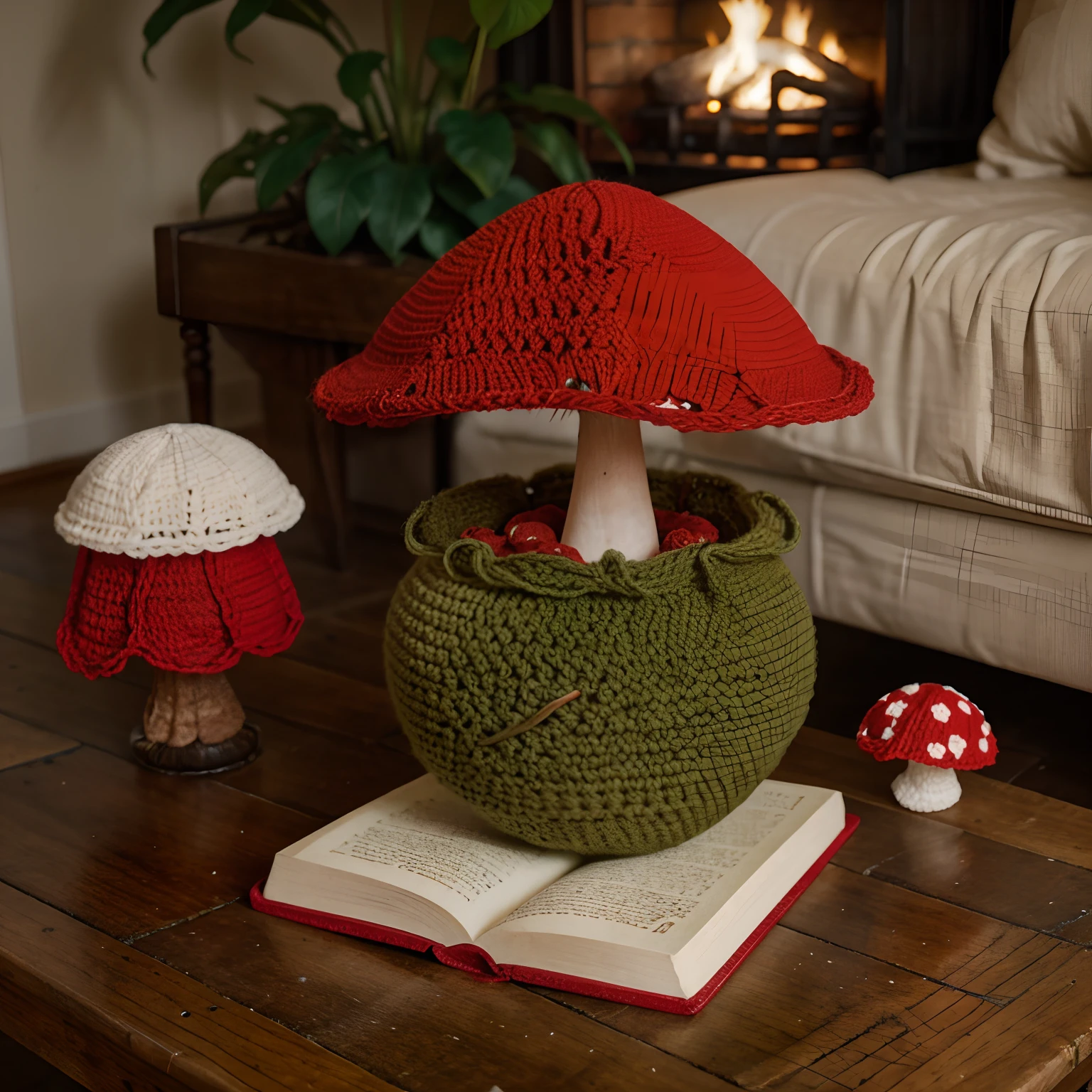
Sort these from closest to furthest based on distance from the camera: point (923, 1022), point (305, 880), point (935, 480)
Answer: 1. point (923, 1022)
2. point (305, 880)
3. point (935, 480)

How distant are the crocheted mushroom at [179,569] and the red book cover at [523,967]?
8.7 inches

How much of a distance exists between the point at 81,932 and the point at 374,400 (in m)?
0.39

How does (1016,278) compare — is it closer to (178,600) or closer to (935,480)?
(935,480)

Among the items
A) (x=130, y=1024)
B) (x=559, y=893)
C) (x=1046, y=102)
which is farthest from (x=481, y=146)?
(x=130, y=1024)

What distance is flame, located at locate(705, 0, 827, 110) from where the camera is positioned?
72.8 inches

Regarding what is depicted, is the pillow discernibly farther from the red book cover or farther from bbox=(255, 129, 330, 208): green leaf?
the red book cover

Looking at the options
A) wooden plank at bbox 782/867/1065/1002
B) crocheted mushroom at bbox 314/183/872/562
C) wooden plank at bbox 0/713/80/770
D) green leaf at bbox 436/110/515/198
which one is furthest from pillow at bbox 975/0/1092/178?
wooden plank at bbox 0/713/80/770

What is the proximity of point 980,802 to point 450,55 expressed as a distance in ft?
3.66

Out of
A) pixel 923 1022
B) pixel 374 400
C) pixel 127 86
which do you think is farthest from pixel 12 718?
pixel 127 86

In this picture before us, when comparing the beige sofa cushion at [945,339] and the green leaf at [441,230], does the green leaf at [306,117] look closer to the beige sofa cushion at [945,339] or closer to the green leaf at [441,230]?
the green leaf at [441,230]

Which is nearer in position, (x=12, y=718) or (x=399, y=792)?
(x=399, y=792)

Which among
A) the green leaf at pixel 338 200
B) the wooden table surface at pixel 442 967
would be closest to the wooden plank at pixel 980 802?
the wooden table surface at pixel 442 967

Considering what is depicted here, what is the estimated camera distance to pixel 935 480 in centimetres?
106

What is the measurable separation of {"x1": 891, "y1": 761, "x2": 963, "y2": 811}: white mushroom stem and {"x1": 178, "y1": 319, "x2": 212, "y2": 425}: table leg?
103cm
